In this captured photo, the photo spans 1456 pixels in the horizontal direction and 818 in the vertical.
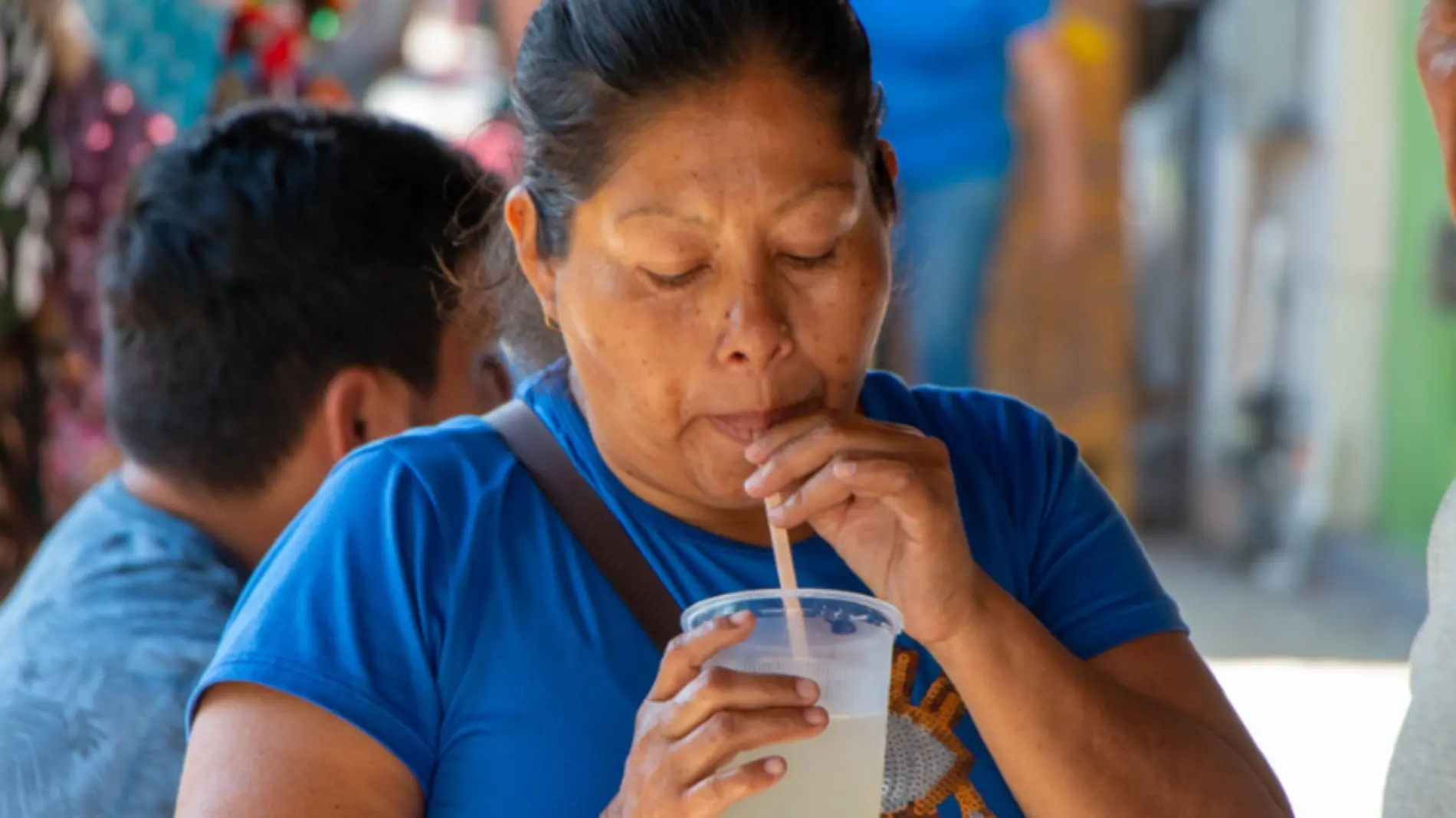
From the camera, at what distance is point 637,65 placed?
1.86 metres

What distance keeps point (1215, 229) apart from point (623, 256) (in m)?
9.12

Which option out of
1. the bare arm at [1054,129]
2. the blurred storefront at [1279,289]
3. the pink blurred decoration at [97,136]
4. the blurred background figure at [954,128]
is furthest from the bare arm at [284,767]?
the blurred storefront at [1279,289]

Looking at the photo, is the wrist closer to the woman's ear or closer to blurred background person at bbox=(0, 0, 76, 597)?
the woman's ear

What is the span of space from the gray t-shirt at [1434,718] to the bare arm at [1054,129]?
4.47 metres

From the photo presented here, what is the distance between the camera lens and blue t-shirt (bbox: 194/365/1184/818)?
5.89 feet

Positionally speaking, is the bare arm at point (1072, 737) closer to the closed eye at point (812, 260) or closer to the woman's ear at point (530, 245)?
the closed eye at point (812, 260)

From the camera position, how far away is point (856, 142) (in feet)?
6.30

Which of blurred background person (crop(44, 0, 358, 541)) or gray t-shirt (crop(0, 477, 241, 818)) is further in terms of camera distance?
blurred background person (crop(44, 0, 358, 541))

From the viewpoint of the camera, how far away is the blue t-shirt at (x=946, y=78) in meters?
5.04

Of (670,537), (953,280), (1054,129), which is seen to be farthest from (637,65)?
(1054,129)

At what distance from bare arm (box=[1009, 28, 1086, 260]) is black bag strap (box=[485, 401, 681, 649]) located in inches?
166

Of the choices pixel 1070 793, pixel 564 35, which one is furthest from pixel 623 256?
pixel 1070 793

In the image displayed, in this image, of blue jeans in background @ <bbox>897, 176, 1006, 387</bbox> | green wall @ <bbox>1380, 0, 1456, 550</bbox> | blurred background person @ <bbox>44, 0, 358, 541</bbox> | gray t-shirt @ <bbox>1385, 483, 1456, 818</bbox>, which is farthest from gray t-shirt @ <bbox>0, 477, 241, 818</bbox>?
green wall @ <bbox>1380, 0, 1456, 550</bbox>

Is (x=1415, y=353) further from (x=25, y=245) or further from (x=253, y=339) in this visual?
(x=253, y=339)
